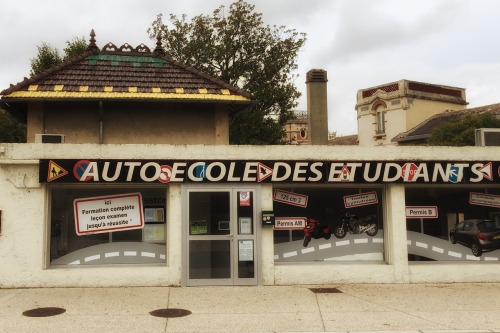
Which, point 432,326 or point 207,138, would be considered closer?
point 432,326

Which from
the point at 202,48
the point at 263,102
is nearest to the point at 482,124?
the point at 263,102

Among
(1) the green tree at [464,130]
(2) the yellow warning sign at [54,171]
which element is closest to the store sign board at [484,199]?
(2) the yellow warning sign at [54,171]

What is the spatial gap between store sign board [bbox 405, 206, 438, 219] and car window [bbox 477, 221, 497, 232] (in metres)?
1.23

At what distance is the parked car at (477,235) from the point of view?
1181cm

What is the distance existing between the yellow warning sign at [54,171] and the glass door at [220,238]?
2804 mm

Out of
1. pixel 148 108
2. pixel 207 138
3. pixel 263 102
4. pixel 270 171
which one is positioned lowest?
pixel 270 171

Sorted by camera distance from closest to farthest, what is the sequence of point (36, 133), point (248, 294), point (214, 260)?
point (248, 294), point (214, 260), point (36, 133)

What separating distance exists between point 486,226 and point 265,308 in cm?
666

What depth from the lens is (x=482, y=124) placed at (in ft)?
95.3

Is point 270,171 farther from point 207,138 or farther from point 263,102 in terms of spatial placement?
point 263,102

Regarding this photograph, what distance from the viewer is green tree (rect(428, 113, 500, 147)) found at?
2868 centimetres

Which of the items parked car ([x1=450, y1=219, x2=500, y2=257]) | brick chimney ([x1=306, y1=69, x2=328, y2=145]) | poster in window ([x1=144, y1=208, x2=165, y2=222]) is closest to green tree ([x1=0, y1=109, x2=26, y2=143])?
poster in window ([x1=144, y1=208, x2=165, y2=222])

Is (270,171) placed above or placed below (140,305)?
A: above

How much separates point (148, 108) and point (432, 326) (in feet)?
34.0
